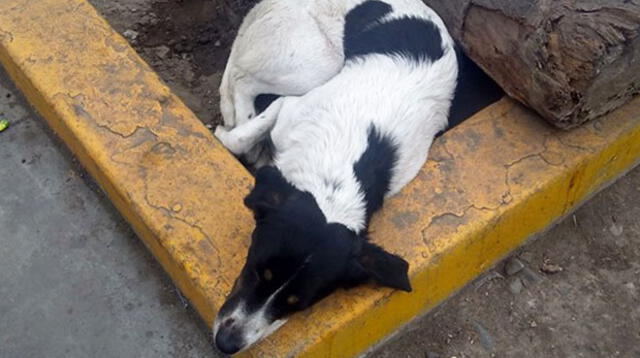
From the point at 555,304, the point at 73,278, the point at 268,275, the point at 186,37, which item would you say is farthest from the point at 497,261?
the point at 186,37

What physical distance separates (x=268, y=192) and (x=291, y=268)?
0.42m

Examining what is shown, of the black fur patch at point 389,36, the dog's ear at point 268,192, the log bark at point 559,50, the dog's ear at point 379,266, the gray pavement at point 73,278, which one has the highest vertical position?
the log bark at point 559,50

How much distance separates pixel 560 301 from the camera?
374 centimetres

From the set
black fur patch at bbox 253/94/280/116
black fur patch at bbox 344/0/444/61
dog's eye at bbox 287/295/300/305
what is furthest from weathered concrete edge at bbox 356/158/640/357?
black fur patch at bbox 253/94/280/116

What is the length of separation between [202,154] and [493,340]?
162cm

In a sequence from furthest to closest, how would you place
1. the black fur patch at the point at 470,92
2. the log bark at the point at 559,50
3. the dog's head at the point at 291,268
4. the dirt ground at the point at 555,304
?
the black fur patch at the point at 470,92 < the dirt ground at the point at 555,304 < the log bark at the point at 559,50 < the dog's head at the point at 291,268

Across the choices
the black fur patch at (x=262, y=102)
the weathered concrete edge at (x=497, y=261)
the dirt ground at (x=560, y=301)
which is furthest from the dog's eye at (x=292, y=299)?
the black fur patch at (x=262, y=102)

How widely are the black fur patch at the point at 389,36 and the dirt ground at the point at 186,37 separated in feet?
2.99

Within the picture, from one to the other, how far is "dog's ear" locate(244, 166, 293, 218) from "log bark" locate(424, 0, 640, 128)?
119 centimetres

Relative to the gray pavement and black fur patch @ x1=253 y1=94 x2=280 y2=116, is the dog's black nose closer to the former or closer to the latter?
the gray pavement

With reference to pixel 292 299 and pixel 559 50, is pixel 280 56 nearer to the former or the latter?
pixel 559 50

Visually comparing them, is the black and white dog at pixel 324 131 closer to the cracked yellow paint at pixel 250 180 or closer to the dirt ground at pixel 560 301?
the cracked yellow paint at pixel 250 180

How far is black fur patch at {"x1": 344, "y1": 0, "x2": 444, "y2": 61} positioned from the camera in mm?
3766

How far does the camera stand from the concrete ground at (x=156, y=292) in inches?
138
